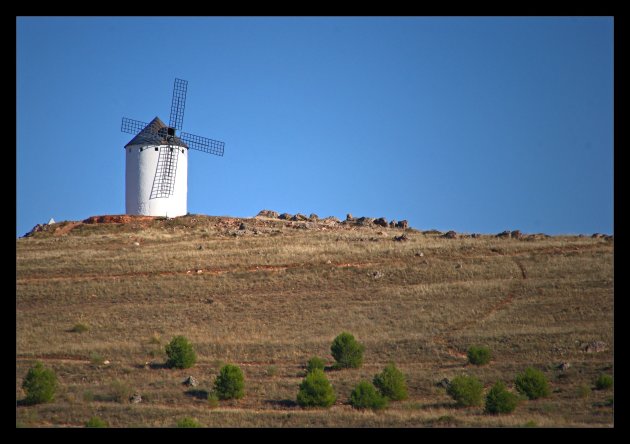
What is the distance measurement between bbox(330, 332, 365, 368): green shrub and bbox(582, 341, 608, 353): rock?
25.5ft

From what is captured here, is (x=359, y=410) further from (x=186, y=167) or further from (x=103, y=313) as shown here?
(x=186, y=167)

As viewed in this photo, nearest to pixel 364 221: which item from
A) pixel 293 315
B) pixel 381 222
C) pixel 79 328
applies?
pixel 381 222

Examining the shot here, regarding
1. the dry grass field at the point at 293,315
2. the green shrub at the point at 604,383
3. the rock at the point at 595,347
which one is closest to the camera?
the dry grass field at the point at 293,315

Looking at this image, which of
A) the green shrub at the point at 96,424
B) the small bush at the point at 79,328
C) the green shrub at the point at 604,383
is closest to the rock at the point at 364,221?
the small bush at the point at 79,328

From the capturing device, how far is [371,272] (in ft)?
131

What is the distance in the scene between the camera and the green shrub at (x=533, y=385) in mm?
24953

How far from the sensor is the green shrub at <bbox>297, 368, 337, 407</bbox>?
79.1 feet

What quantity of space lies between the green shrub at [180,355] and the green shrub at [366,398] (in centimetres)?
646

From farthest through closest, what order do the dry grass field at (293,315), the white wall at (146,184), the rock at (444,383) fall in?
1. the white wall at (146,184)
2. the rock at (444,383)
3. the dry grass field at (293,315)

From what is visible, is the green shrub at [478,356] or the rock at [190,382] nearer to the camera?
the rock at [190,382]

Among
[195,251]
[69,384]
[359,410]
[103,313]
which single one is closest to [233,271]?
[195,251]

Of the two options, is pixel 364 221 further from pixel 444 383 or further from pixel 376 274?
pixel 444 383

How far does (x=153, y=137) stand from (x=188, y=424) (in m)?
31.0

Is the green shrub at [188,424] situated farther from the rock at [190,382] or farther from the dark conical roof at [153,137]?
the dark conical roof at [153,137]
